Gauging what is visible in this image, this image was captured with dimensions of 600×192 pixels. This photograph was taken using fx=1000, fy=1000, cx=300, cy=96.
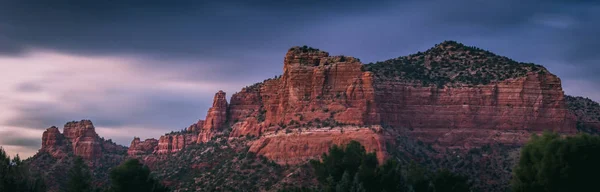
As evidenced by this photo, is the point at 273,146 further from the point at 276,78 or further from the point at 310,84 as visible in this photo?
the point at 276,78

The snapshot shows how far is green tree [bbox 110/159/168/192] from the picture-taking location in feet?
304

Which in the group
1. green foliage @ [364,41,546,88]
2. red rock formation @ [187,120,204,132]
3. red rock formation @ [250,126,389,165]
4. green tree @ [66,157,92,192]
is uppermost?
green foliage @ [364,41,546,88]

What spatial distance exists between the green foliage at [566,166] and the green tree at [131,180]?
34100mm

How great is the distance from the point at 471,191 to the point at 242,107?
162 feet

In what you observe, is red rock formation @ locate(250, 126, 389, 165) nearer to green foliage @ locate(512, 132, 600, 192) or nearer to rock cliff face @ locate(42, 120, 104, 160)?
green foliage @ locate(512, 132, 600, 192)

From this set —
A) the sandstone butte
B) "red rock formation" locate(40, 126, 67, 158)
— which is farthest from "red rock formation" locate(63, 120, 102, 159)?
the sandstone butte

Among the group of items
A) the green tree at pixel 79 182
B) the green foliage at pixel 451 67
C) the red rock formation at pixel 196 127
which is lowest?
the green tree at pixel 79 182

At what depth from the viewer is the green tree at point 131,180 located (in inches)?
3647

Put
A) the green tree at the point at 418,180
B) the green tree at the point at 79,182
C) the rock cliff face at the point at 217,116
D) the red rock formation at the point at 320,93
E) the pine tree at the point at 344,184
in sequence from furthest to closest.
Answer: the rock cliff face at the point at 217,116
the red rock formation at the point at 320,93
the green tree at the point at 79,182
the green tree at the point at 418,180
the pine tree at the point at 344,184

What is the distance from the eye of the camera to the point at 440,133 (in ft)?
388

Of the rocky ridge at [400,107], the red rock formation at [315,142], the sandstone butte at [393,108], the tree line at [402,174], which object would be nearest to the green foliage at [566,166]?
the tree line at [402,174]

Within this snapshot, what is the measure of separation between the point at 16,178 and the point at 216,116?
5847 centimetres

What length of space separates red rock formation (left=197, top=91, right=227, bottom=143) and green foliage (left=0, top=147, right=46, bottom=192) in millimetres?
54441

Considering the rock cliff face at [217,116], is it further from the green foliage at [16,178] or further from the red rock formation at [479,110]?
the green foliage at [16,178]
